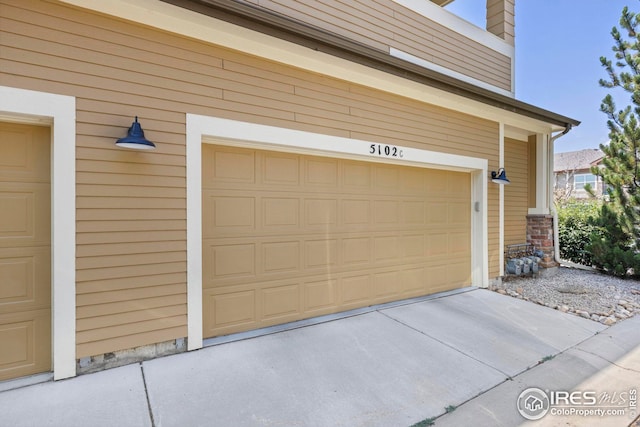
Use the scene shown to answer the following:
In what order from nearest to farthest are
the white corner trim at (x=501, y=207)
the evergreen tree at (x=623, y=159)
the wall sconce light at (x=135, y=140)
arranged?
the wall sconce light at (x=135, y=140), the white corner trim at (x=501, y=207), the evergreen tree at (x=623, y=159)

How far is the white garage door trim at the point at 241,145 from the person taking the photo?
10.3 feet

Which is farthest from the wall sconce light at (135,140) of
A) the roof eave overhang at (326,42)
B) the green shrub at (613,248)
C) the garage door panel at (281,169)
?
the green shrub at (613,248)

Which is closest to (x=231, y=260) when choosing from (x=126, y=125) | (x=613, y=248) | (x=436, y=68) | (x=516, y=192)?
(x=126, y=125)

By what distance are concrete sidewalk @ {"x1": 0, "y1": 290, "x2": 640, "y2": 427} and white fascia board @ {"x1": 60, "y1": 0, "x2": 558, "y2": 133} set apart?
321 centimetres

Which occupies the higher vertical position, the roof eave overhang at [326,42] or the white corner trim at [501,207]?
the roof eave overhang at [326,42]

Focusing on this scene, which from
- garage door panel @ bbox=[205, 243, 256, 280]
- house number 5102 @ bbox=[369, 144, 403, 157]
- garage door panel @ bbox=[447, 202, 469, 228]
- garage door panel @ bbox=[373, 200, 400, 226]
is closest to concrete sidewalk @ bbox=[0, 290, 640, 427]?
garage door panel @ bbox=[205, 243, 256, 280]

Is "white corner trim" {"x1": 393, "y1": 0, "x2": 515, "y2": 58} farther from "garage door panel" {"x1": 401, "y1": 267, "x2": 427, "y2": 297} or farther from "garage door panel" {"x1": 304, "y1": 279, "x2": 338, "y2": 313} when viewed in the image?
"garage door panel" {"x1": 304, "y1": 279, "x2": 338, "y2": 313}

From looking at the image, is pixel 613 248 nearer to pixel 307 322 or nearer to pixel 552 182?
pixel 552 182

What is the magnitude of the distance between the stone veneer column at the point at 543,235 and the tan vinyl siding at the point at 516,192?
0.12 metres

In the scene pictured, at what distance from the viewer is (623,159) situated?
6590 millimetres

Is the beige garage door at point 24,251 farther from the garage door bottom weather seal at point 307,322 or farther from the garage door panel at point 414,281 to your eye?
the garage door panel at point 414,281

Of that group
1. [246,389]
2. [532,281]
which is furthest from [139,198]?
[532,281]

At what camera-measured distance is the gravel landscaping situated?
4719mm

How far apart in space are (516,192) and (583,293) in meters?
2.32
